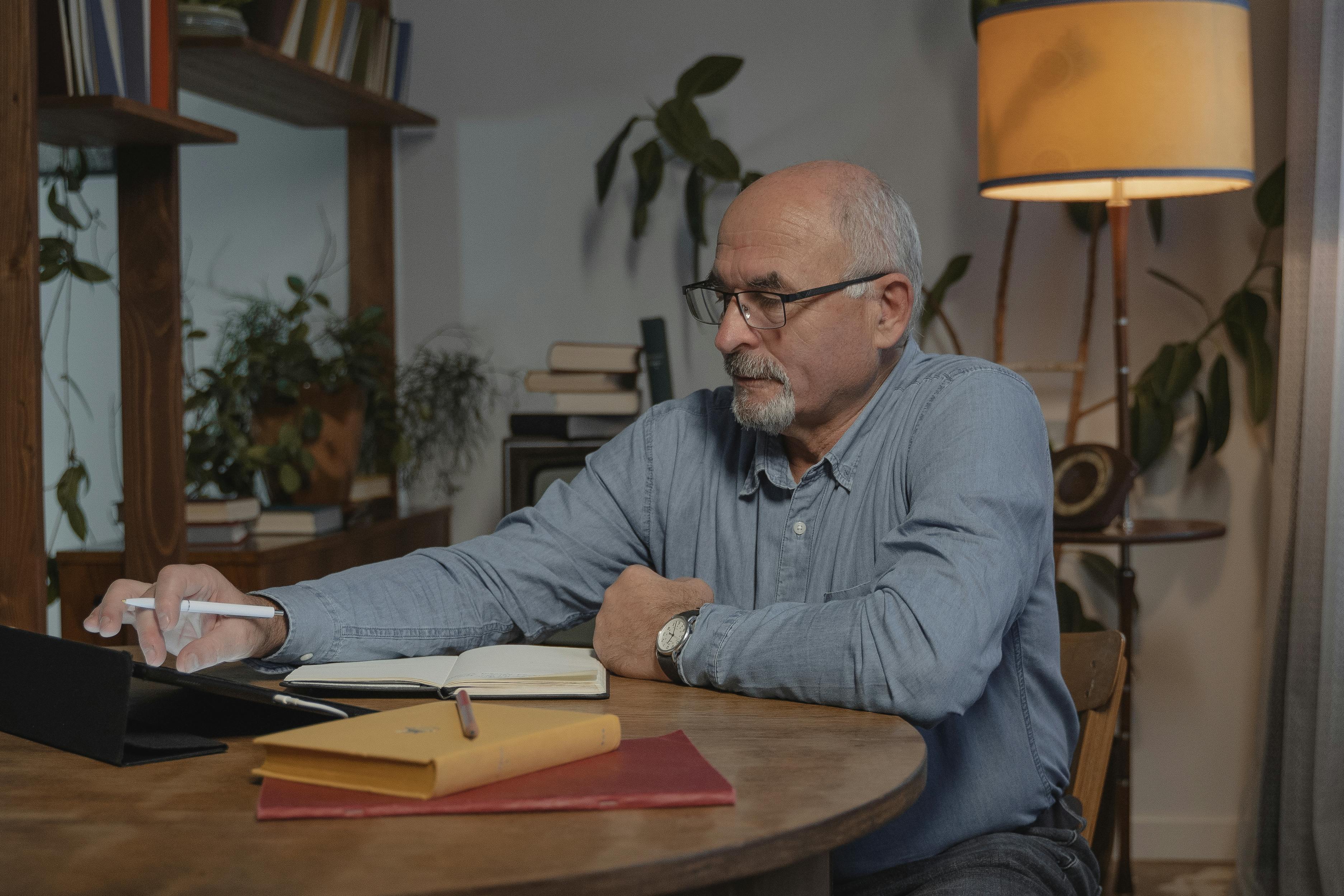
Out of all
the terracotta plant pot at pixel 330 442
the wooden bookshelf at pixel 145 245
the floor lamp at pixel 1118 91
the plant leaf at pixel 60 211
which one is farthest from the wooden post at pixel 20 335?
the floor lamp at pixel 1118 91

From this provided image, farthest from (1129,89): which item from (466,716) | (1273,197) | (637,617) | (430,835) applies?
(430,835)

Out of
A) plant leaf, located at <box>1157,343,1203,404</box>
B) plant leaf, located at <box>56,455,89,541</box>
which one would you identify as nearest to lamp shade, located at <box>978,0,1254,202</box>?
plant leaf, located at <box>1157,343,1203,404</box>

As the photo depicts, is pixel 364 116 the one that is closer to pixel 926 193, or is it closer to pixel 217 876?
pixel 926 193

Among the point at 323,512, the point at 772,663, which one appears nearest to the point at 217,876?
the point at 772,663

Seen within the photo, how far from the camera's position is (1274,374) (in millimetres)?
2812

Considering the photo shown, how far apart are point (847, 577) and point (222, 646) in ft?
2.16

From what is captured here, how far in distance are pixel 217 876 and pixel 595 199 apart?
2698 mm

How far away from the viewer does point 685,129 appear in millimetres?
2838

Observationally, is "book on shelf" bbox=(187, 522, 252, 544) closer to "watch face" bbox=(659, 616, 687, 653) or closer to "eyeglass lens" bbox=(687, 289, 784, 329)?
"eyeglass lens" bbox=(687, 289, 784, 329)

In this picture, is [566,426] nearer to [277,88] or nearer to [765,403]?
[277,88]

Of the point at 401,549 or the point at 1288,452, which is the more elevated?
the point at 1288,452

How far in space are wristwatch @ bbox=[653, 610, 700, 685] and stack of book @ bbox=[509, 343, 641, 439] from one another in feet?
5.68

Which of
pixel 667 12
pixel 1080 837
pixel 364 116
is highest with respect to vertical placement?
pixel 667 12

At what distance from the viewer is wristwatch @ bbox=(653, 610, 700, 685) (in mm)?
1214
